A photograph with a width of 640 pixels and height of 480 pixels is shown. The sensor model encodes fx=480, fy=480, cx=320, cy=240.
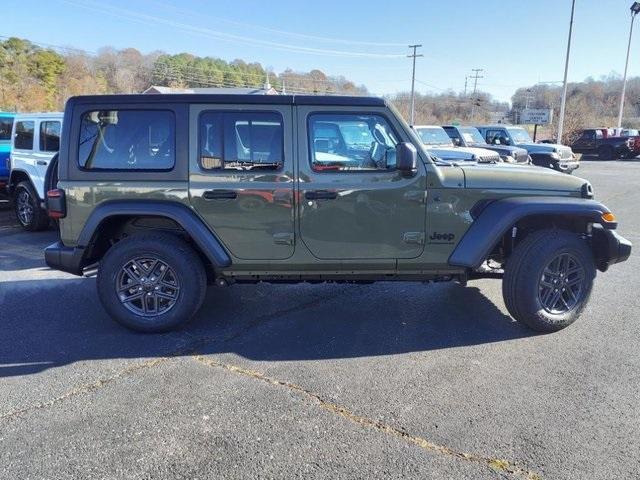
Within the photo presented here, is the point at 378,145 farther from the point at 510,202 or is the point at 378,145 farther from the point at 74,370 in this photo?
the point at 74,370

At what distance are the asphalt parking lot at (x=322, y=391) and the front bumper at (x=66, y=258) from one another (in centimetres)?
56

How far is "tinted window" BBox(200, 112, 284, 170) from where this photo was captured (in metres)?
3.85

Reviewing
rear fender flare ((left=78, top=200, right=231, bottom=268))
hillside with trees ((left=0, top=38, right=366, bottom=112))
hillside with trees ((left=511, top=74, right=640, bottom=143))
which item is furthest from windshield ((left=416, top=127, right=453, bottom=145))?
hillside with trees ((left=511, top=74, right=640, bottom=143))

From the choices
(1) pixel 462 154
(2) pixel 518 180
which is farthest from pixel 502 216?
(1) pixel 462 154

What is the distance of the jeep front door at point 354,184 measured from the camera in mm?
3838

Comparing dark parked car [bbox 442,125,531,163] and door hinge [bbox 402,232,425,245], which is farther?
dark parked car [bbox 442,125,531,163]

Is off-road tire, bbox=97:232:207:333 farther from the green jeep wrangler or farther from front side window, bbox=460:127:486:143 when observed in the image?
front side window, bbox=460:127:486:143

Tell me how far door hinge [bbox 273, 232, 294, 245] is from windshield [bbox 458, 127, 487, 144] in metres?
12.4

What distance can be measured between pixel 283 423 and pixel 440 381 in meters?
1.15

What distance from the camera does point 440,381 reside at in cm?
327

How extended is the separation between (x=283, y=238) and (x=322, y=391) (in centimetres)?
132

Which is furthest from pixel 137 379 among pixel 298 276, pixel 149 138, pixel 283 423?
pixel 149 138

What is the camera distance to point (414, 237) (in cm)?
393

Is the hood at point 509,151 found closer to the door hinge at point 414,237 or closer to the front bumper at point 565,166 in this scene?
the front bumper at point 565,166
